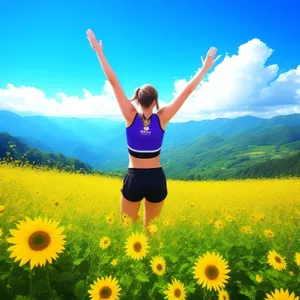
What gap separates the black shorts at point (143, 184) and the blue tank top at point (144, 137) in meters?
0.26

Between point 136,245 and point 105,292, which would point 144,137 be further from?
point 105,292

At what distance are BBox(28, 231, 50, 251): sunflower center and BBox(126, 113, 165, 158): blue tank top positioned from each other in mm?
2688

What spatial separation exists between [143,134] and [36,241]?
9.02ft

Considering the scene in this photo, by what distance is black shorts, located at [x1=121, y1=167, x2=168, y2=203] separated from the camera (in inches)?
171

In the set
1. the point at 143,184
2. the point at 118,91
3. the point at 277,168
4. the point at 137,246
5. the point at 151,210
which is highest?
the point at 118,91

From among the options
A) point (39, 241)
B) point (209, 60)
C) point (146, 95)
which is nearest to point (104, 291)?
point (39, 241)

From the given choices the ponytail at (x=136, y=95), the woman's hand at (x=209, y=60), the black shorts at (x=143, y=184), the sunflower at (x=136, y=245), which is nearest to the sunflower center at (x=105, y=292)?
the sunflower at (x=136, y=245)

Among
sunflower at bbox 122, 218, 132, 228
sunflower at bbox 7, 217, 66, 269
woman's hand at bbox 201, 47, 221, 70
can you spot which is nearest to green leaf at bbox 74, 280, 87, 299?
sunflower at bbox 7, 217, 66, 269

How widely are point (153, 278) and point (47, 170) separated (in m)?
15.0

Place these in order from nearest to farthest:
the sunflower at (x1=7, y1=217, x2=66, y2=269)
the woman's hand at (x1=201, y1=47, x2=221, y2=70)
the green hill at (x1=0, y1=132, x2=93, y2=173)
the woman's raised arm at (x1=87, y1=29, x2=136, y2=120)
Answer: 1. the sunflower at (x1=7, y1=217, x2=66, y2=269)
2. the woman's raised arm at (x1=87, y1=29, x2=136, y2=120)
3. the woman's hand at (x1=201, y1=47, x2=221, y2=70)
4. the green hill at (x1=0, y1=132, x2=93, y2=173)

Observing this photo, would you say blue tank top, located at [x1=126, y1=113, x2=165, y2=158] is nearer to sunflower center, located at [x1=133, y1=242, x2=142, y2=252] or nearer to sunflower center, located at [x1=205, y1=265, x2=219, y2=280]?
sunflower center, located at [x1=133, y1=242, x2=142, y2=252]

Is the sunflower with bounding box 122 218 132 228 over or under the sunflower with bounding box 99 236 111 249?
under

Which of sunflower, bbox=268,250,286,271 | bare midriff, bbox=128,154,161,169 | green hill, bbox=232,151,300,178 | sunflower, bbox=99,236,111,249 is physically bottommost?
green hill, bbox=232,151,300,178

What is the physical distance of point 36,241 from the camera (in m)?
1.62
